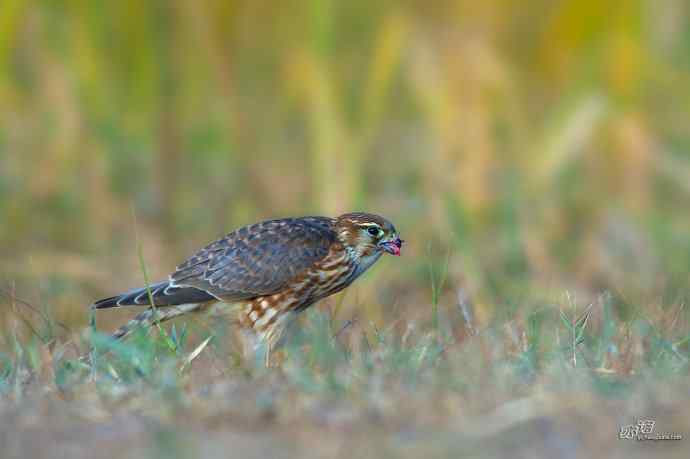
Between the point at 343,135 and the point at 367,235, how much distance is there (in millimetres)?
2387

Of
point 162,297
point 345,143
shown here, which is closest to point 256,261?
point 162,297

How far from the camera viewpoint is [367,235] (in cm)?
601

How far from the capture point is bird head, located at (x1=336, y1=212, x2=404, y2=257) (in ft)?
19.6

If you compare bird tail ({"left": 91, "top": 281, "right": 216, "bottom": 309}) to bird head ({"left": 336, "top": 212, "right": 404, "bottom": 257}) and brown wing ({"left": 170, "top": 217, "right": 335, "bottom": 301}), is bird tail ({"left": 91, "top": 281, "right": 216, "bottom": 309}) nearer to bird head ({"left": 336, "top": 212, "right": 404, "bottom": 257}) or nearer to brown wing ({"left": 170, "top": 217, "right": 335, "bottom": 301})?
brown wing ({"left": 170, "top": 217, "right": 335, "bottom": 301})

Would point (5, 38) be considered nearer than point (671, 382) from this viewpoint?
No

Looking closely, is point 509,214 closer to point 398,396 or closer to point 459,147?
point 459,147

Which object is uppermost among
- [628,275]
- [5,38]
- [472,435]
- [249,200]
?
[5,38]

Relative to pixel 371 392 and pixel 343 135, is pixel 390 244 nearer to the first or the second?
pixel 343 135

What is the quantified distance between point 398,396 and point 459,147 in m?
5.11

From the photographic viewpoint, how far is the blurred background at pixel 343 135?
837 cm

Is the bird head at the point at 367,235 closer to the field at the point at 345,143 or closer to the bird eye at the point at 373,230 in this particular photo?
the bird eye at the point at 373,230

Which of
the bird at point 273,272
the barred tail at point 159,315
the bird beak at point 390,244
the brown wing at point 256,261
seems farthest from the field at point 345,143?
the barred tail at point 159,315

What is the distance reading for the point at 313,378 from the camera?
3.74 m

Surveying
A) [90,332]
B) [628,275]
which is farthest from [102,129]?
[90,332]
